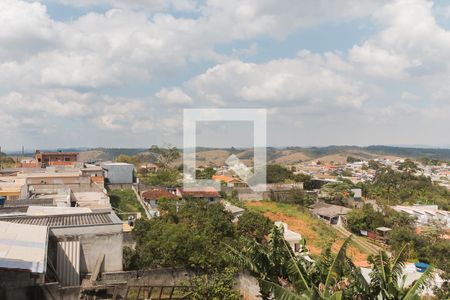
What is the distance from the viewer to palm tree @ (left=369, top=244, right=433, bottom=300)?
7477 mm

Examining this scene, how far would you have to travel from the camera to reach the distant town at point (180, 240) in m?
9.31

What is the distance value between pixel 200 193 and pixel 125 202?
23.2 feet

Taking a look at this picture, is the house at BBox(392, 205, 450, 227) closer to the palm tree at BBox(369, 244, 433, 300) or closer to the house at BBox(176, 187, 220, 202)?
the house at BBox(176, 187, 220, 202)

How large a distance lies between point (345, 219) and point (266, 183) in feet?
41.1

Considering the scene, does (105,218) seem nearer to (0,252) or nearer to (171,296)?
(171,296)

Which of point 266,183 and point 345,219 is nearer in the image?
point 345,219

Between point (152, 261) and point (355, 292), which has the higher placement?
point (355, 292)

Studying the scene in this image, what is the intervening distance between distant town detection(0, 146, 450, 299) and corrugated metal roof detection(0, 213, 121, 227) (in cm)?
4

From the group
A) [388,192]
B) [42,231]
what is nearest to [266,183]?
[388,192]

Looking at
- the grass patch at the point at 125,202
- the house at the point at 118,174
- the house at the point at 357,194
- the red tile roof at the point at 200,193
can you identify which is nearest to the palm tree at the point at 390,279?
the grass patch at the point at 125,202

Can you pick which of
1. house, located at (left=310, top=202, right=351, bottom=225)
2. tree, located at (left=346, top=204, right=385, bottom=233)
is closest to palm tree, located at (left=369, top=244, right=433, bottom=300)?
tree, located at (left=346, top=204, right=385, bottom=233)

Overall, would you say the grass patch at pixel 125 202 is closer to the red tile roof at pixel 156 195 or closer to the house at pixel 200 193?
the red tile roof at pixel 156 195

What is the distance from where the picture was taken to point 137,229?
17.2 metres

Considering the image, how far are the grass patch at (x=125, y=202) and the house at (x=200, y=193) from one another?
169 inches
